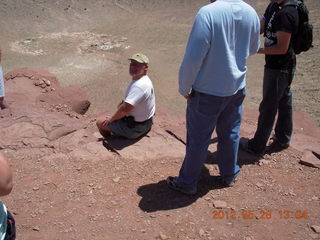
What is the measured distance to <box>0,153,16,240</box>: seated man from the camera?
1.73 m

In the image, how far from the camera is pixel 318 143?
4.29m

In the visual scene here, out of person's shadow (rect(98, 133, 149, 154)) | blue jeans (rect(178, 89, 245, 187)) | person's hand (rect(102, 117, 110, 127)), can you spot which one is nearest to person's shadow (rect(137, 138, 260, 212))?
blue jeans (rect(178, 89, 245, 187))

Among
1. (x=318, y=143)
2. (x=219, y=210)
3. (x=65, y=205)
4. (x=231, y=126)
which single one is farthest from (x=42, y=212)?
(x=318, y=143)

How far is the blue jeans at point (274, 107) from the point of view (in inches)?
136

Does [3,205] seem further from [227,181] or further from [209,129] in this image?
[227,181]

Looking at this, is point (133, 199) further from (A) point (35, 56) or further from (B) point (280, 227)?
(A) point (35, 56)

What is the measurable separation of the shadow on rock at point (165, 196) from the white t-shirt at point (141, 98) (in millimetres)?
805

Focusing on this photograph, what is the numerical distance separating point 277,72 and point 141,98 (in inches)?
50.2

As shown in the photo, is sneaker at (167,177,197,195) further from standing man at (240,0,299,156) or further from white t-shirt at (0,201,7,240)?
white t-shirt at (0,201,7,240)

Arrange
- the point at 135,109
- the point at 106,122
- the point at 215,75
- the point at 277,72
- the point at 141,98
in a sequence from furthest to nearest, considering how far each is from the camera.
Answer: the point at 106,122
the point at 135,109
the point at 141,98
the point at 277,72
the point at 215,75

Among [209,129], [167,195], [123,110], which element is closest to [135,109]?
[123,110]

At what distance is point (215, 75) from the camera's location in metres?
2.67

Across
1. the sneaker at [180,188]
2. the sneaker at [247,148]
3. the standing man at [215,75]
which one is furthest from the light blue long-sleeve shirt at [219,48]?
the sneaker at [247,148]

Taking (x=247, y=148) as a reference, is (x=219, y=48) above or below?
above
